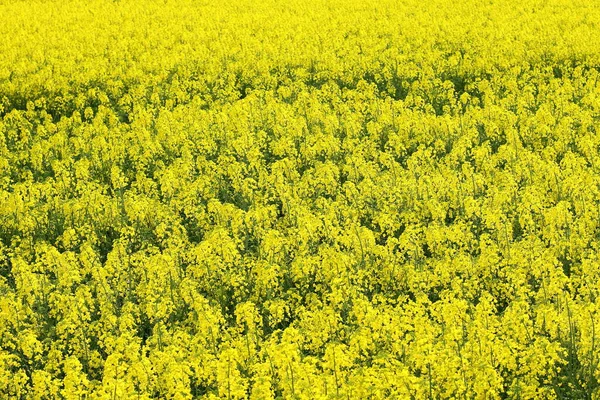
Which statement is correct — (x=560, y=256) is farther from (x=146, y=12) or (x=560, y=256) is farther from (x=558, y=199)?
(x=146, y=12)

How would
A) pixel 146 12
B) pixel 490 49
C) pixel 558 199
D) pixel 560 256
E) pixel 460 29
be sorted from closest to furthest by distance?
1. pixel 560 256
2. pixel 558 199
3. pixel 490 49
4. pixel 460 29
5. pixel 146 12

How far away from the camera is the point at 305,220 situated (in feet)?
33.0

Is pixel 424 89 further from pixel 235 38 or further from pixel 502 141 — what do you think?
pixel 235 38

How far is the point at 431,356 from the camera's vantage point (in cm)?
644

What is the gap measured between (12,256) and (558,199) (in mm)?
7316

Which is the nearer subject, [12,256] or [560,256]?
[560,256]

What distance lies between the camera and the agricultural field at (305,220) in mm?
7004

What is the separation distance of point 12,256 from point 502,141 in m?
8.31

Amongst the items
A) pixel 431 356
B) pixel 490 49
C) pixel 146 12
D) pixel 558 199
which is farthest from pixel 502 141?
pixel 146 12

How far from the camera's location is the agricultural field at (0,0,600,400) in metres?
7.00

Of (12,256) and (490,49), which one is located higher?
(490,49)

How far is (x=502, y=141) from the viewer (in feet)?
45.4

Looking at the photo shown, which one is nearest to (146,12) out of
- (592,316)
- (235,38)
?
(235,38)

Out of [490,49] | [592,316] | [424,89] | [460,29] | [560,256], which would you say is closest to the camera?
[592,316]
